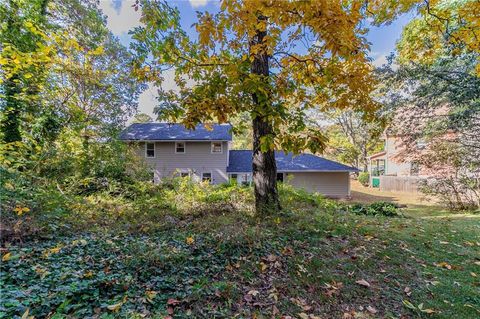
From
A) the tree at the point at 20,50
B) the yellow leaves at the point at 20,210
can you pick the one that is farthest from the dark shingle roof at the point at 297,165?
the yellow leaves at the point at 20,210

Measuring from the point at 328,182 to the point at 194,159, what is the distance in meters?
9.90

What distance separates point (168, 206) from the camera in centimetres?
557

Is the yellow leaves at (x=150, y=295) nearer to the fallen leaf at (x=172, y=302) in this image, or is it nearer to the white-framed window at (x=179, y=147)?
the fallen leaf at (x=172, y=302)

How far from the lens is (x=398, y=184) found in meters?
21.3

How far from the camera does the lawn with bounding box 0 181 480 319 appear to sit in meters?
2.28

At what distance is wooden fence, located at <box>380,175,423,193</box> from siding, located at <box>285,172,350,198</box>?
6805 millimetres

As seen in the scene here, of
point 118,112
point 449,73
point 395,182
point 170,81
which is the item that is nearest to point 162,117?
point 170,81

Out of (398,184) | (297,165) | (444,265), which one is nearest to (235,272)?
(444,265)

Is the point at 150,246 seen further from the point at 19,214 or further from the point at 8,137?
the point at 8,137

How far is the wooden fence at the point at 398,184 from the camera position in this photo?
20359mm

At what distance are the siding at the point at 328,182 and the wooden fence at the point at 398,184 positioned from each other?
681 centimetres

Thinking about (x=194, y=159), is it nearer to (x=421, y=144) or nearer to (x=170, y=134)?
(x=170, y=134)

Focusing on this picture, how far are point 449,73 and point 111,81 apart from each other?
580 inches

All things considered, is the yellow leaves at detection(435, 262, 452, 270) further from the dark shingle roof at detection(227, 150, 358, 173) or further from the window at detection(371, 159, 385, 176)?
the window at detection(371, 159, 385, 176)
